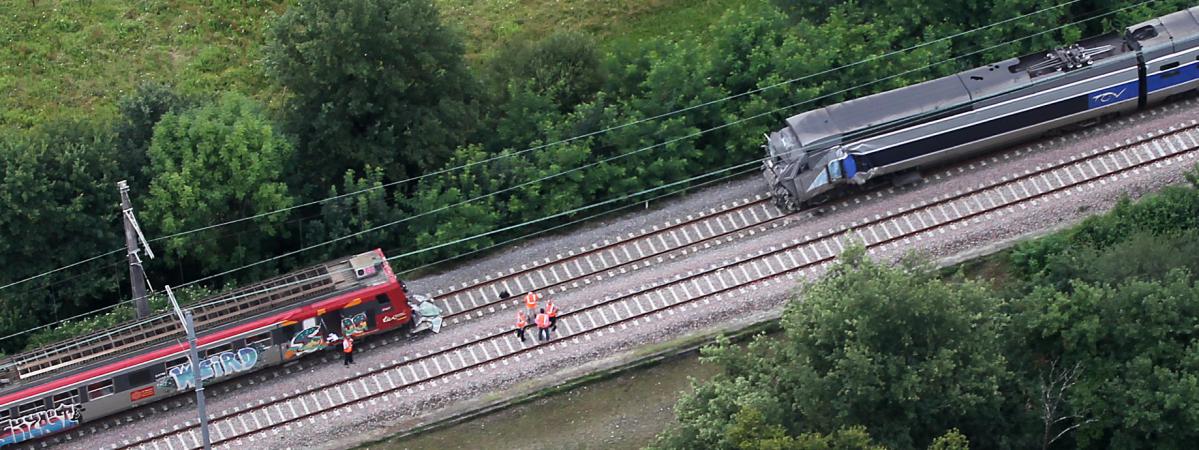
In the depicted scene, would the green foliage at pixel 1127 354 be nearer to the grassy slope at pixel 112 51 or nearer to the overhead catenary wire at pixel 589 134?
the overhead catenary wire at pixel 589 134

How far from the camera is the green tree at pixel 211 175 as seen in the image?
64062 mm

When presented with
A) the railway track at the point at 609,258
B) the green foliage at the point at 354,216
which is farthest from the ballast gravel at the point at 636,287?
the green foliage at the point at 354,216

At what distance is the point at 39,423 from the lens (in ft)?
196

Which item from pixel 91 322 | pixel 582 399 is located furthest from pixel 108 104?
pixel 582 399

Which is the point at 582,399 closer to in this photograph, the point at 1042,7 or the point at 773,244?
the point at 773,244

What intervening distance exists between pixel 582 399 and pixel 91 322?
17.0 meters

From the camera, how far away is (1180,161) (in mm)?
65938

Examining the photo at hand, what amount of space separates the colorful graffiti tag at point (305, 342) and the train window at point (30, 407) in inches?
304

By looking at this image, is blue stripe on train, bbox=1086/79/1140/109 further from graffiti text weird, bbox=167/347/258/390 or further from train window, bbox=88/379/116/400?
train window, bbox=88/379/116/400

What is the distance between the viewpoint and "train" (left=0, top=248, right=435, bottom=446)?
59938 mm

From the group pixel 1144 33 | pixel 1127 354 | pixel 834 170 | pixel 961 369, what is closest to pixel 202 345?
pixel 834 170

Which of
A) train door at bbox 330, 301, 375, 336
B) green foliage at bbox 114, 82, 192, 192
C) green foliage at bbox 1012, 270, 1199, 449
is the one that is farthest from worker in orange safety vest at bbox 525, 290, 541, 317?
green foliage at bbox 1012, 270, 1199, 449

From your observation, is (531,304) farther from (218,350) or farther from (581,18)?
(581,18)

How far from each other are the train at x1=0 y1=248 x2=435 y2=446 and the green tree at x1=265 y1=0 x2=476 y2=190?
5.23 m
